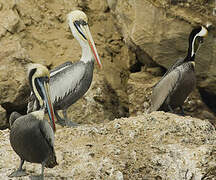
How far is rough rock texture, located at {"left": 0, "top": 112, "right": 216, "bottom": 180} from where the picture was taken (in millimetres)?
7475

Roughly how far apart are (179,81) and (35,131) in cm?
405

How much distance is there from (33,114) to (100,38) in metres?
5.90

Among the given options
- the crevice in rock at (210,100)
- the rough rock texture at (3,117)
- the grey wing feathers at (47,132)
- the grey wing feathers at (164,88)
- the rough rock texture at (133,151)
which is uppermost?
the grey wing feathers at (47,132)

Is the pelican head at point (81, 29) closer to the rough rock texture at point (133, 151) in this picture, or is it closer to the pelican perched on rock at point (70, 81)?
the pelican perched on rock at point (70, 81)

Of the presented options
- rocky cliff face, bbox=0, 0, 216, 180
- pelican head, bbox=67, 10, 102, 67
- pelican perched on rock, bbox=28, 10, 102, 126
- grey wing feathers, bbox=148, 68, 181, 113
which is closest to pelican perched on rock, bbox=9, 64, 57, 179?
rocky cliff face, bbox=0, 0, 216, 180

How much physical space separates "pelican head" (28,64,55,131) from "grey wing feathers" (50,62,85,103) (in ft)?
7.46

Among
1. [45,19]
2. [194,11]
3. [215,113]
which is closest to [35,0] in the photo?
[45,19]

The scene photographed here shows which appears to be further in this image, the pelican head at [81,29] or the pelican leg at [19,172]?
the pelican head at [81,29]

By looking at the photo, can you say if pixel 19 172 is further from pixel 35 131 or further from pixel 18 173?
pixel 35 131

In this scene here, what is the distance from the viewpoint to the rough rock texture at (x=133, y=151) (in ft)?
24.5

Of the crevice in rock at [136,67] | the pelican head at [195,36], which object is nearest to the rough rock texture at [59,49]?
the crevice in rock at [136,67]

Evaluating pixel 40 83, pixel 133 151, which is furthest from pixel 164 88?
pixel 40 83

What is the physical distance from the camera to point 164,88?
1045 centimetres

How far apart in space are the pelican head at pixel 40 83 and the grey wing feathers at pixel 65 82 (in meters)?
2.27
